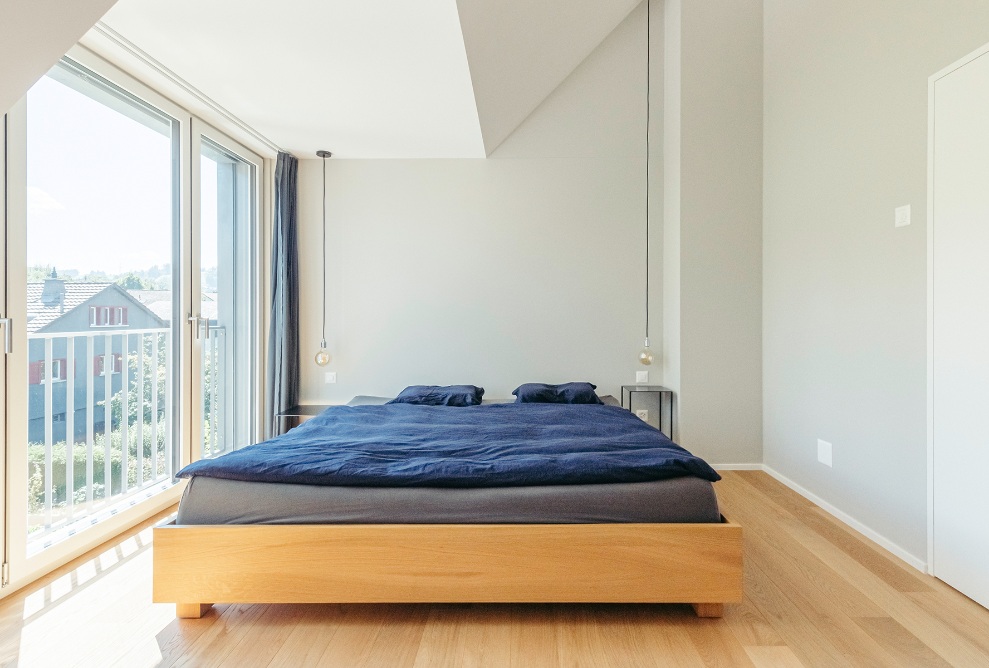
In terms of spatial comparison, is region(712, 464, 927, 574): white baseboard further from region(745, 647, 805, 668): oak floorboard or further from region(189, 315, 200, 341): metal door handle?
region(189, 315, 200, 341): metal door handle

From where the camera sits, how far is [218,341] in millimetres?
3805

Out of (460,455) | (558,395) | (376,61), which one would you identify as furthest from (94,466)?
(558,395)

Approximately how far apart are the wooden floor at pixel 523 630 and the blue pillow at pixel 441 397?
1747mm

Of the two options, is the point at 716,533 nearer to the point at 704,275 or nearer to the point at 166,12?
the point at 704,275

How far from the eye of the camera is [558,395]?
3791mm

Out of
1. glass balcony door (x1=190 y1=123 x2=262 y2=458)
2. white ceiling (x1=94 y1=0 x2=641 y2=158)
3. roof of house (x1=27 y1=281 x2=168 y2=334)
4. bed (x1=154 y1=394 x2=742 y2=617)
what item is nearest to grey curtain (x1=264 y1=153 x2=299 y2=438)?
glass balcony door (x1=190 y1=123 x2=262 y2=458)

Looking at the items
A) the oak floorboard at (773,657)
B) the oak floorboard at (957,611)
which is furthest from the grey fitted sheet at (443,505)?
the oak floorboard at (957,611)

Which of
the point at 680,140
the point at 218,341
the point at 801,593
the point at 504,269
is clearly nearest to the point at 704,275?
the point at 680,140

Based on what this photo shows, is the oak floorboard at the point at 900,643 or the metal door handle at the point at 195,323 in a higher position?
the metal door handle at the point at 195,323

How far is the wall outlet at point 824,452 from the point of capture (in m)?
3.08

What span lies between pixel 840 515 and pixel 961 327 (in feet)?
4.07

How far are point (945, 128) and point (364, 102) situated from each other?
2.63 metres

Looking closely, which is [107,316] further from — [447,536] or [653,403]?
[653,403]

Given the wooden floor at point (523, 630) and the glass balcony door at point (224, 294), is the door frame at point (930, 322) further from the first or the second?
the glass balcony door at point (224, 294)
